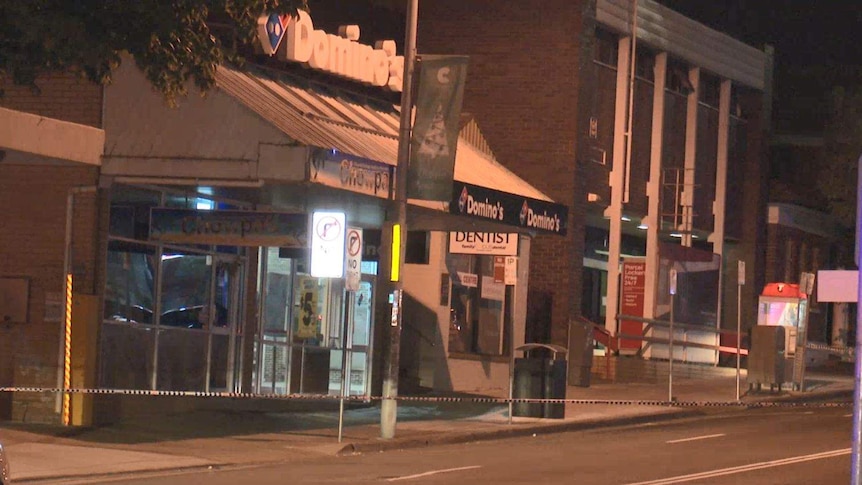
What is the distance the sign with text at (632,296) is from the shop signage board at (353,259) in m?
15.1

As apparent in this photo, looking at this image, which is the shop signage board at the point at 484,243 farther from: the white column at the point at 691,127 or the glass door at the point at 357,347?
the white column at the point at 691,127

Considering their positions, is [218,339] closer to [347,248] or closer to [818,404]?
[347,248]

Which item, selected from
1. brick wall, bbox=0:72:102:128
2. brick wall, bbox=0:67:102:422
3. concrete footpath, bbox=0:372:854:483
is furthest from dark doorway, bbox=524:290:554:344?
brick wall, bbox=0:72:102:128

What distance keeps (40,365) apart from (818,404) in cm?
1574

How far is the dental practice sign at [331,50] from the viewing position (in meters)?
21.2

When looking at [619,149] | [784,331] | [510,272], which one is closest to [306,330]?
[510,272]

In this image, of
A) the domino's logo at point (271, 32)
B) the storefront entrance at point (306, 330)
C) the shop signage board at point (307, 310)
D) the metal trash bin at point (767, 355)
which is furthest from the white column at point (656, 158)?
the domino's logo at point (271, 32)

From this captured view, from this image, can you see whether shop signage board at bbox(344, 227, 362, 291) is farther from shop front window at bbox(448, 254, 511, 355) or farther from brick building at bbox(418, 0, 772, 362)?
brick building at bbox(418, 0, 772, 362)

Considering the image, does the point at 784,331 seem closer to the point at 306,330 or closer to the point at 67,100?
the point at 306,330

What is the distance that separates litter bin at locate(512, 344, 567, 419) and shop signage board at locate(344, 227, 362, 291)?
13.8ft

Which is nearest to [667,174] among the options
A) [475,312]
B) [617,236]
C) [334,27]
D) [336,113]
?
[617,236]

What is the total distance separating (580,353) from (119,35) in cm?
1800

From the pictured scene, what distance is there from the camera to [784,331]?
29797mm

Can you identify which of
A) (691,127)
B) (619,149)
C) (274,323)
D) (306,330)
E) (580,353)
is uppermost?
(691,127)
